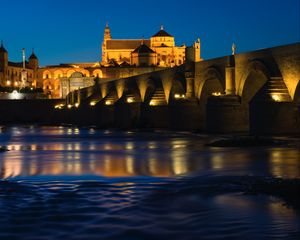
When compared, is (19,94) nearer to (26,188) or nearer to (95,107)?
(95,107)

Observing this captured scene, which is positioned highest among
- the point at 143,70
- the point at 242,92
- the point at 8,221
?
the point at 143,70

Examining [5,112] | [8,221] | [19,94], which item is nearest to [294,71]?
[8,221]

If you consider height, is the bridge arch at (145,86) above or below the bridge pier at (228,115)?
above

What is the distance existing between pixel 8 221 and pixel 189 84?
31390 millimetres

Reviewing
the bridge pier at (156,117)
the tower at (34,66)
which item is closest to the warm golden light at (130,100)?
the bridge pier at (156,117)

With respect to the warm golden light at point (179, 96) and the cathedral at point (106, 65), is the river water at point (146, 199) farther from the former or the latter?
the cathedral at point (106, 65)

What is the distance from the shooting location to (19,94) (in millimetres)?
89375

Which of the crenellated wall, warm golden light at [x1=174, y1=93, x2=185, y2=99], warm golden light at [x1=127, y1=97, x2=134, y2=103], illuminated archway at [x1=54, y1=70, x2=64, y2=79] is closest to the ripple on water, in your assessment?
the crenellated wall

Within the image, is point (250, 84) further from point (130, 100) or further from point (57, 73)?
point (57, 73)

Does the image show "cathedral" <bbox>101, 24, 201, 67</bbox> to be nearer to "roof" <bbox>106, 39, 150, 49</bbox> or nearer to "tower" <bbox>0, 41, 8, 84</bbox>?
"roof" <bbox>106, 39, 150, 49</bbox>

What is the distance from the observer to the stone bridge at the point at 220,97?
27266mm

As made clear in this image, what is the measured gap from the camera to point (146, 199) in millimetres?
10547

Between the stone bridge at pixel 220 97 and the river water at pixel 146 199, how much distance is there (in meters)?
8.98

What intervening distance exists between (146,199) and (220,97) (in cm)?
2254
